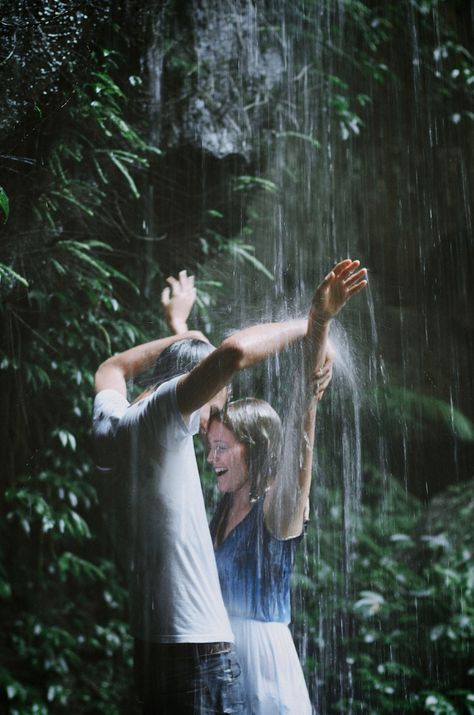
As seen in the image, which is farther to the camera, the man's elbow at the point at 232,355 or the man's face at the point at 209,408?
the man's face at the point at 209,408

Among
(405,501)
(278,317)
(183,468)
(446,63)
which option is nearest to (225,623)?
(183,468)

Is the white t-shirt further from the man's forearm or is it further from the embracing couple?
the man's forearm

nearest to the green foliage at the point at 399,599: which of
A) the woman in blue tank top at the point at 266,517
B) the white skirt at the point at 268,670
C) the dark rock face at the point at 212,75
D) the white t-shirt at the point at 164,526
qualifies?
the woman in blue tank top at the point at 266,517

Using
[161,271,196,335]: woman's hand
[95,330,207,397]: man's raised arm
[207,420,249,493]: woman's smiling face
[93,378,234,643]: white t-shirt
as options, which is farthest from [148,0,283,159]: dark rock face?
[93,378,234,643]: white t-shirt

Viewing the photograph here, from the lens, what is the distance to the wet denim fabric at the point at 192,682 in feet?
7.04

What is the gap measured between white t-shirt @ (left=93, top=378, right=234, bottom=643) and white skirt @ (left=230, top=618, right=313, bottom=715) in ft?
0.23

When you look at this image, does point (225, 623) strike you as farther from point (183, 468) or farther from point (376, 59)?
point (376, 59)

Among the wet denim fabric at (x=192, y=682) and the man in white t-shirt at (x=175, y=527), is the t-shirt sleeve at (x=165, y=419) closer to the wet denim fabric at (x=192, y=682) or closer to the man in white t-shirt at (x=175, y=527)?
the man in white t-shirt at (x=175, y=527)

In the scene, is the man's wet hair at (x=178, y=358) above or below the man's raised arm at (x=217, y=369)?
above

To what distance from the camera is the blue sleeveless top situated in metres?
2.29

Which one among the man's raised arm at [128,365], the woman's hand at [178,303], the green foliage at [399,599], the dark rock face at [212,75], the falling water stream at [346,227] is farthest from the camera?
the dark rock face at [212,75]

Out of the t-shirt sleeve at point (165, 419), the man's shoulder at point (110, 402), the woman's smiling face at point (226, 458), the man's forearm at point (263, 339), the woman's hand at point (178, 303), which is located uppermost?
the woman's hand at point (178, 303)

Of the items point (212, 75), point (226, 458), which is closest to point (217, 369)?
point (226, 458)

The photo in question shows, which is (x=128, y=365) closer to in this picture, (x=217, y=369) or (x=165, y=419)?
(x=165, y=419)
